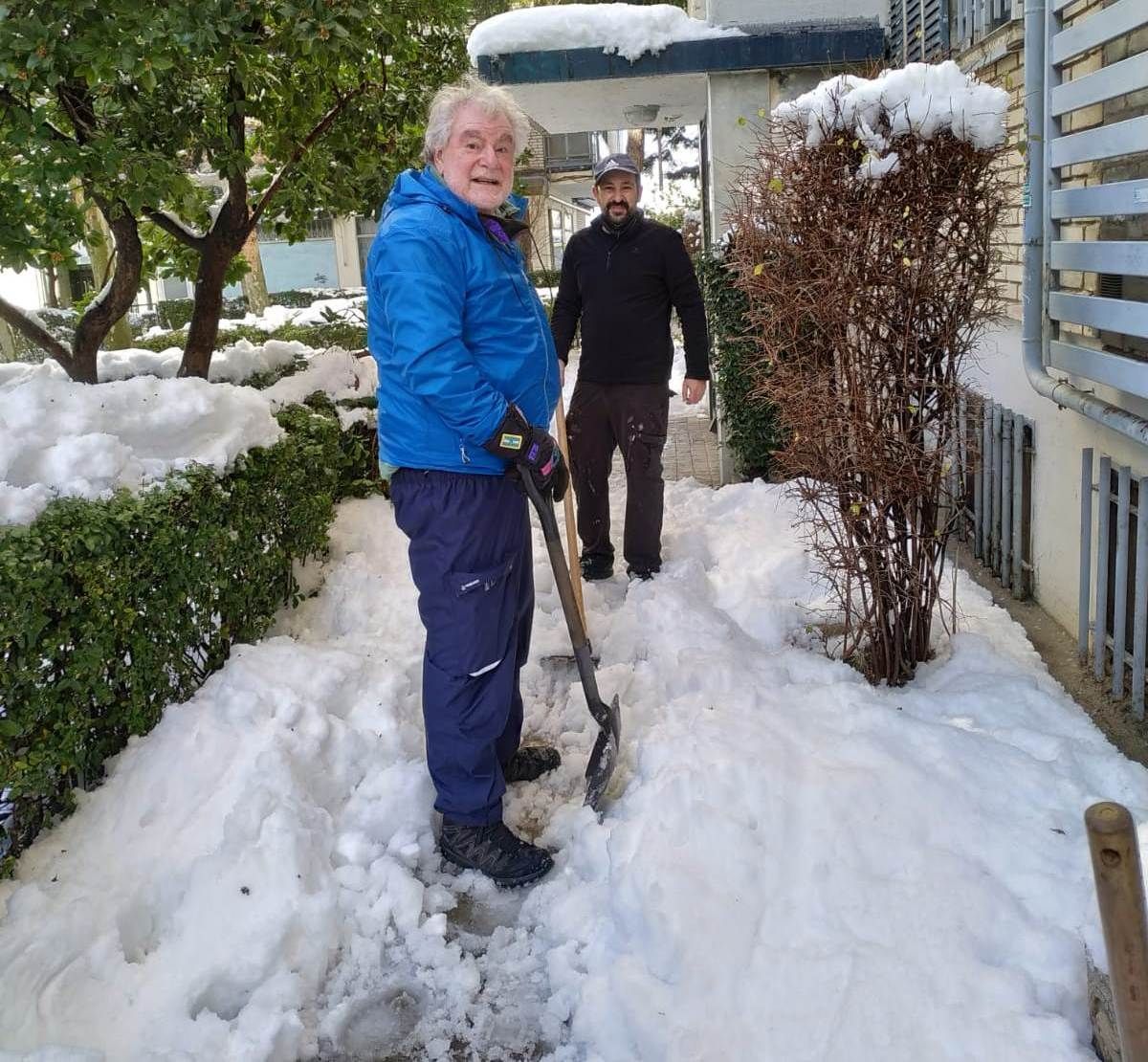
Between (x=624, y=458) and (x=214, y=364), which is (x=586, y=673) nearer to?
(x=624, y=458)

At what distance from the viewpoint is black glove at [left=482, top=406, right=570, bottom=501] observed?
2984 millimetres

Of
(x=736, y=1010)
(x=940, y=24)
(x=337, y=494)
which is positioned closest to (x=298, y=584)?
(x=337, y=494)

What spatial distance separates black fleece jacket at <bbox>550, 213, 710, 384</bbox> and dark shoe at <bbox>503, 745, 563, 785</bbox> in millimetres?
2331

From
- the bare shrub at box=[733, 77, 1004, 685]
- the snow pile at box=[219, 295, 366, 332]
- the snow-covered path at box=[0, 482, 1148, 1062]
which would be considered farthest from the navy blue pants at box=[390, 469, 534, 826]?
the snow pile at box=[219, 295, 366, 332]

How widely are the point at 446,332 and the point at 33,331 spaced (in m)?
3.40

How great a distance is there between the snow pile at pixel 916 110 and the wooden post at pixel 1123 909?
2.43 meters

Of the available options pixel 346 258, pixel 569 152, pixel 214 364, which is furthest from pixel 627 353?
pixel 346 258

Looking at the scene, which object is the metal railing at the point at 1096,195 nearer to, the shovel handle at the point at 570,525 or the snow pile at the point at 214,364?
the shovel handle at the point at 570,525

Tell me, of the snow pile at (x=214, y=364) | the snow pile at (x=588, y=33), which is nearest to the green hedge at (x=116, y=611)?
the snow pile at (x=214, y=364)

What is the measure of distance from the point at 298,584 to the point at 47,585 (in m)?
1.94

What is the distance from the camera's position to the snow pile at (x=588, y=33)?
675 cm

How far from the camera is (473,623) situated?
10.2 feet

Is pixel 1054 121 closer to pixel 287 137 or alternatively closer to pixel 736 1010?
pixel 736 1010

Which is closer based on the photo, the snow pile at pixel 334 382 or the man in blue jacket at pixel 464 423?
the man in blue jacket at pixel 464 423
